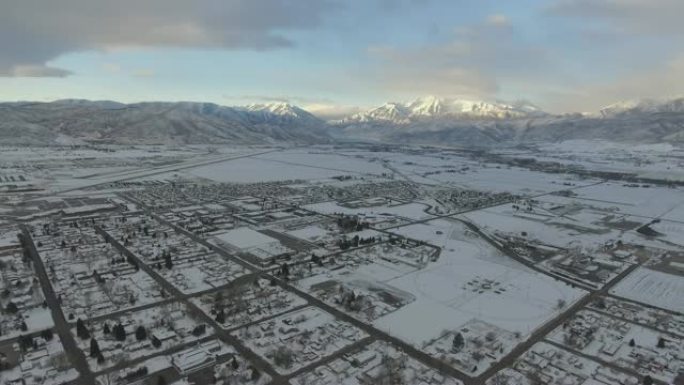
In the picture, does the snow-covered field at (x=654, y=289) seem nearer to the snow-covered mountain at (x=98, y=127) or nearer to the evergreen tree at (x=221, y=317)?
the evergreen tree at (x=221, y=317)

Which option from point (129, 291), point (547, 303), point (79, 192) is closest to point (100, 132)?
point (79, 192)

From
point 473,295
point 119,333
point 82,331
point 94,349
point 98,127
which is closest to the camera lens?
point 94,349

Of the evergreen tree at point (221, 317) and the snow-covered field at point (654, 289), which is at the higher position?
the evergreen tree at point (221, 317)

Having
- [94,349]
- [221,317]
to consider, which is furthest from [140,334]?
[221,317]

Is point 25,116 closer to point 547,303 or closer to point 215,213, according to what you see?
point 215,213

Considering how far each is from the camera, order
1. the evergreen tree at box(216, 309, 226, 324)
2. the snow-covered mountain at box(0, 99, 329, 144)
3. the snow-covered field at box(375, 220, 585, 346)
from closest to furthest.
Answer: the evergreen tree at box(216, 309, 226, 324) < the snow-covered field at box(375, 220, 585, 346) < the snow-covered mountain at box(0, 99, 329, 144)

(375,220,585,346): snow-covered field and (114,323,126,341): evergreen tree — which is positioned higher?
(114,323,126,341): evergreen tree

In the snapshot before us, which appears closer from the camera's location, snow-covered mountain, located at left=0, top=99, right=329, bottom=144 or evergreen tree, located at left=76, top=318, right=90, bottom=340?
evergreen tree, located at left=76, top=318, right=90, bottom=340

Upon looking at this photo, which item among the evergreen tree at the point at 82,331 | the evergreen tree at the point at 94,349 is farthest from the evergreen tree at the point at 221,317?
the evergreen tree at the point at 82,331

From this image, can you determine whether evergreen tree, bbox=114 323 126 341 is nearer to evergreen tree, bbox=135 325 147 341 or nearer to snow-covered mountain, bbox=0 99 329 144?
evergreen tree, bbox=135 325 147 341

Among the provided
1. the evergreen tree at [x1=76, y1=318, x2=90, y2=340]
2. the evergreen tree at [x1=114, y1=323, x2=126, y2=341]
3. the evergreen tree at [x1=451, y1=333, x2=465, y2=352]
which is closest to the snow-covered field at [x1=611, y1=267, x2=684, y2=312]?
the evergreen tree at [x1=451, y1=333, x2=465, y2=352]

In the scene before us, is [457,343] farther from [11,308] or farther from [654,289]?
→ [11,308]
